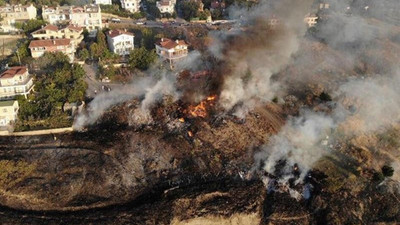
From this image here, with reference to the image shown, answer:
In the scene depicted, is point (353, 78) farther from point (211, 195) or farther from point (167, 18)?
point (167, 18)

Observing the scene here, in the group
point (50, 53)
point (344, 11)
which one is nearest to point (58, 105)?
point (50, 53)

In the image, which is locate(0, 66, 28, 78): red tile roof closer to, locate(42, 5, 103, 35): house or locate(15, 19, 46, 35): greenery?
locate(15, 19, 46, 35): greenery

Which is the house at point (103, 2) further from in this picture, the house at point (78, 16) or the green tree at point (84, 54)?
the green tree at point (84, 54)

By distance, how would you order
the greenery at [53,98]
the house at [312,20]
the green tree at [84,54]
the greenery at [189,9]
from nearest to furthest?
the greenery at [53,98] → the green tree at [84,54] → the house at [312,20] → the greenery at [189,9]


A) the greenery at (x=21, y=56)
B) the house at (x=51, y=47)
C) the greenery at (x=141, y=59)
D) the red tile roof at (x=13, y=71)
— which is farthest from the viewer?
the house at (x=51, y=47)

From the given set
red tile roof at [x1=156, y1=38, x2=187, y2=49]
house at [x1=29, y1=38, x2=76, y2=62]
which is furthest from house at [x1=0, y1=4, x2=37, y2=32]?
red tile roof at [x1=156, y1=38, x2=187, y2=49]

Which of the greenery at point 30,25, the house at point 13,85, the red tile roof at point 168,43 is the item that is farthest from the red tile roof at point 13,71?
the red tile roof at point 168,43
